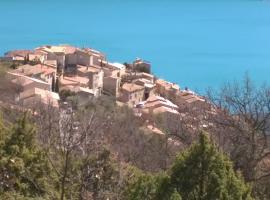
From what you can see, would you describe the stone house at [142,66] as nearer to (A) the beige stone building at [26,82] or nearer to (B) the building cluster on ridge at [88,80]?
(B) the building cluster on ridge at [88,80]

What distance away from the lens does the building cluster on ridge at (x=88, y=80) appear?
1069 inches

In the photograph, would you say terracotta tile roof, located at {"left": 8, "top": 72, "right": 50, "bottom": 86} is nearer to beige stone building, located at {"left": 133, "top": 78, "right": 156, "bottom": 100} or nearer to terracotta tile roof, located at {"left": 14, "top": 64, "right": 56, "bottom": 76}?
terracotta tile roof, located at {"left": 14, "top": 64, "right": 56, "bottom": 76}

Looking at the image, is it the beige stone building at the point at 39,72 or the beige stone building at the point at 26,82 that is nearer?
the beige stone building at the point at 26,82

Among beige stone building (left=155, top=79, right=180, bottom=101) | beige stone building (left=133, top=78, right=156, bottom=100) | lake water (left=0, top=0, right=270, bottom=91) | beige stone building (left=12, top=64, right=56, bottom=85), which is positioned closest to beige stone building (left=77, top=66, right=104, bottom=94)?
beige stone building (left=12, top=64, right=56, bottom=85)

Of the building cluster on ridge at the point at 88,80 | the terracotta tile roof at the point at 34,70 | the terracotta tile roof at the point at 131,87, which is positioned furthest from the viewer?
the terracotta tile roof at the point at 131,87

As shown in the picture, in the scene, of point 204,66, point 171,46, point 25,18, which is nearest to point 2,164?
point 204,66

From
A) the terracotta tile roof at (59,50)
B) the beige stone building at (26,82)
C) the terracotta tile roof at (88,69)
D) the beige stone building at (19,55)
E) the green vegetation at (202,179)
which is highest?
the terracotta tile roof at (59,50)

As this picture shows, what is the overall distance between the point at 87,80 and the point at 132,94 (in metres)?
2.28

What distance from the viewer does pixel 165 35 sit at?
189 ft

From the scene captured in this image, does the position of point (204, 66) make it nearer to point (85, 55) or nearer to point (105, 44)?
point (85, 55)

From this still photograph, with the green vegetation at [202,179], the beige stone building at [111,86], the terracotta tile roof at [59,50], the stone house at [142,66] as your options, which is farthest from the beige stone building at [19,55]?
the green vegetation at [202,179]

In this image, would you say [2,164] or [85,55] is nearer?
[2,164]

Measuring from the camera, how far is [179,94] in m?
32.2

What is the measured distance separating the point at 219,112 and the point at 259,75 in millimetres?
28734
